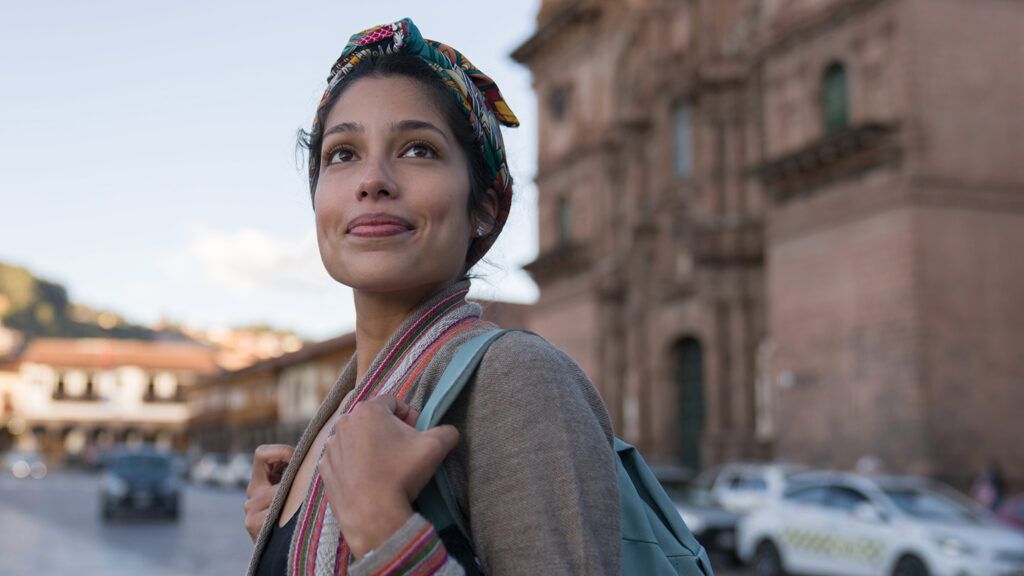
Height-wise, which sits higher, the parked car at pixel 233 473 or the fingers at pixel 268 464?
the fingers at pixel 268 464

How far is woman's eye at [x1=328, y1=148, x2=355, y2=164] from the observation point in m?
2.00

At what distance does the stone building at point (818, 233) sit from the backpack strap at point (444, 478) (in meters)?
23.5

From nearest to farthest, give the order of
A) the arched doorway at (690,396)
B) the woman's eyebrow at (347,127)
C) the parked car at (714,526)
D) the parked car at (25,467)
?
the woman's eyebrow at (347,127), the parked car at (714,526), the arched doorway at (690,396), the parked car at (25,467)

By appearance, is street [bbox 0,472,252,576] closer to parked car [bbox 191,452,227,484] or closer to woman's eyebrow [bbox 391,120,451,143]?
woman's eyebrow [bbox 391,120,451,143]

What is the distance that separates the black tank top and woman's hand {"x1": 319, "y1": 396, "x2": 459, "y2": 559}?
0.96 ft

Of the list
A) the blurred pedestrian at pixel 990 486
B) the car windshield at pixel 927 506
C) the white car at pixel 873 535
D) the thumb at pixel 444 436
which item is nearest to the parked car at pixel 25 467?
the blurred pedestrian at pixel 990 486

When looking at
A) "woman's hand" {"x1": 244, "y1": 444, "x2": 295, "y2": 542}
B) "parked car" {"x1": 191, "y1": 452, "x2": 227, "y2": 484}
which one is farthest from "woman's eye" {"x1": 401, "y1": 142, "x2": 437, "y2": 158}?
"parked car" {"x1": 191, "y1": 452, "x2": 227, "y2": 484}

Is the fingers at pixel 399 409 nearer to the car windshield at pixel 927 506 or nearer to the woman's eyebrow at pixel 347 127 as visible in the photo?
the woman's eyebrow at pixel 347 127

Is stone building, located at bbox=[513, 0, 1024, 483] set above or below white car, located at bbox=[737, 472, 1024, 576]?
above

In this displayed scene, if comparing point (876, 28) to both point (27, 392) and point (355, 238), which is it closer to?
point (355, 238)

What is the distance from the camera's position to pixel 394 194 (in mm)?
1896

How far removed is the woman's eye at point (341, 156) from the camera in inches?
78.6

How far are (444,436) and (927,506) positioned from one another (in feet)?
48.3

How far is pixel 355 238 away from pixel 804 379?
26137 millimetres
